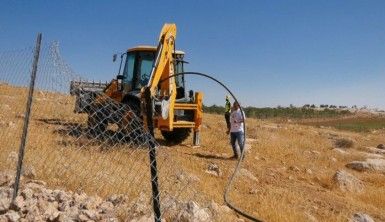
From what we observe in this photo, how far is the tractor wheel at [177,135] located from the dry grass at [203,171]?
0.28 m

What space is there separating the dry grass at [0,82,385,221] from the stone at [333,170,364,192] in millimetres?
180

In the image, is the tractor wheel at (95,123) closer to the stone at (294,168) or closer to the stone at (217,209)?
the stone at (217,209)

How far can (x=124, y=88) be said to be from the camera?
13352mm

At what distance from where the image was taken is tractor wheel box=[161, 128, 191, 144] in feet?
45.2

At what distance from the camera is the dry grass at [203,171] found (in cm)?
677

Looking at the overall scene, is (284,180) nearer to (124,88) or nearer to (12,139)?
(124,88)

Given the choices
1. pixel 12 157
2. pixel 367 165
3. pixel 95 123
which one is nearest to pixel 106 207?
pixel 12 157

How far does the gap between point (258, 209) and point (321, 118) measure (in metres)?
55.1

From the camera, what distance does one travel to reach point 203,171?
10211 millimetres

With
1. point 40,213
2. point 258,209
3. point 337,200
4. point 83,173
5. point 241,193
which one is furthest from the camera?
point 337,200

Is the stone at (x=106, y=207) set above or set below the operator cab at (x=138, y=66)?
below

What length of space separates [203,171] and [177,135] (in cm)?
382

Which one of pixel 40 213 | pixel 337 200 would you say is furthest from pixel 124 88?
pixel 40 213

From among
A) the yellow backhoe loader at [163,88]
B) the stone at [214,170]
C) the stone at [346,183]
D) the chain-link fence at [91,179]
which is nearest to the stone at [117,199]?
the chain-link fence at [91,179]
